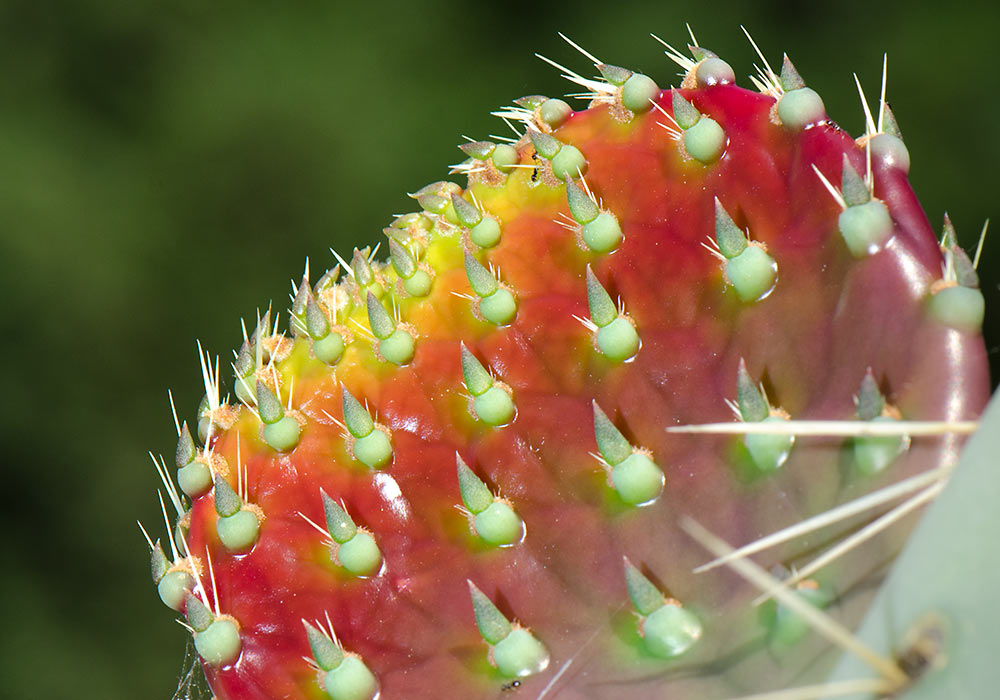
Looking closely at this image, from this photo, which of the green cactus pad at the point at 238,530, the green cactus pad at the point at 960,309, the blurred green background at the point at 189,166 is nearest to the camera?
the green cactus pad at the point at 960,309

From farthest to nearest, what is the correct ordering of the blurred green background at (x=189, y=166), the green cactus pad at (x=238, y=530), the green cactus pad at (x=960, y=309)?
the blurred green background at (x=189, y=166)
the green cactus pad at (x=238, y=530)
the green cactus pad at (x=960, y=309)

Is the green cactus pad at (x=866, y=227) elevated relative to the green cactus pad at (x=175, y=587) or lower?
elevated

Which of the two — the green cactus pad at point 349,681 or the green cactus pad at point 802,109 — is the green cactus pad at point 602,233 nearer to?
the green cactus pad at point 802,109

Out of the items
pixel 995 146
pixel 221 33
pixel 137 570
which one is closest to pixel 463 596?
pixel 137 570

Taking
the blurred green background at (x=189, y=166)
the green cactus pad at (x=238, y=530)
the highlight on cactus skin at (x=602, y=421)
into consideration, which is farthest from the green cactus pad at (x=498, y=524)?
the blurred green background at (x=189, y=166)

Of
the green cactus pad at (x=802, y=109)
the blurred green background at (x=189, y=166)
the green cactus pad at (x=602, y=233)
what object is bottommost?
the blurred green background at (x=189, y=166)

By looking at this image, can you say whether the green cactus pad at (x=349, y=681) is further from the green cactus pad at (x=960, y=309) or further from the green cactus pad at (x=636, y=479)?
the green cactus pad at (x=960, y=309)

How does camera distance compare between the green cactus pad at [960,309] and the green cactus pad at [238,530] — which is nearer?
the green cactus pad at [960,309]

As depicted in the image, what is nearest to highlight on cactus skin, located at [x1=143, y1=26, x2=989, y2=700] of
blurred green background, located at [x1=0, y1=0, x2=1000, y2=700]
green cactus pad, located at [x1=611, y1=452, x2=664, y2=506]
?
green cactus pad, located at [x1=611, y1=452, x2=664, y2=506]
